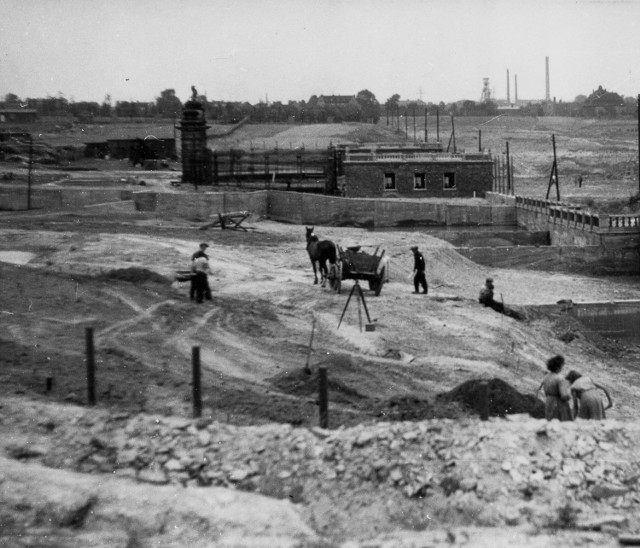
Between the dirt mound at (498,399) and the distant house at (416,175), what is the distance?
41616 millimetres

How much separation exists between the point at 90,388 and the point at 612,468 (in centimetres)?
661

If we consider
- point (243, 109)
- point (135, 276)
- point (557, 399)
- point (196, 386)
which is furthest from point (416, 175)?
point (243, 109)

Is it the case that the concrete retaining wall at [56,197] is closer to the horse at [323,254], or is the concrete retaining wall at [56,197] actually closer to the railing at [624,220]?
the horse at [323,254]

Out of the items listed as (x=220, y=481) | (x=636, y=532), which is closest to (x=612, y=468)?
(x=636, y=532)

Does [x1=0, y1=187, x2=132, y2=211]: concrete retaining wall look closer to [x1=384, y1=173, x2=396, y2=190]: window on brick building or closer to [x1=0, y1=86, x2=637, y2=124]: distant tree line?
[x1=384, y1=173, x2=396, y2=190]: window on brick building

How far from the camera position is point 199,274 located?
19891 millimetres

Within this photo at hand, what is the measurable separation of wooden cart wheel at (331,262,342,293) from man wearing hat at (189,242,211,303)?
3316 millimetres

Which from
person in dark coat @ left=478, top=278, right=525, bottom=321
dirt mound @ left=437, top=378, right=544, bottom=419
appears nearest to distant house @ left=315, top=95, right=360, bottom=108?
person in dark coat @ left=478, top=278, right=525, bottom=321

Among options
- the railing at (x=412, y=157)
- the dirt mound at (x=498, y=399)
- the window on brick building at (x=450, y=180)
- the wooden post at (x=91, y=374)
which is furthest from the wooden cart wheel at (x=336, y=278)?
the window on brick building at (x=450, y=180)

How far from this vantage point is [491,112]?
155250 millimetres

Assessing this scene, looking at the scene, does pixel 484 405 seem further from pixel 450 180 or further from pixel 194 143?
pixel 450 180

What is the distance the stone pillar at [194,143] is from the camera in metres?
49.2

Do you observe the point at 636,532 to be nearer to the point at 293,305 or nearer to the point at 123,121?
the point at 293,305

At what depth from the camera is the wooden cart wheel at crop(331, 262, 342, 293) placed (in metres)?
22.0
